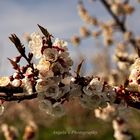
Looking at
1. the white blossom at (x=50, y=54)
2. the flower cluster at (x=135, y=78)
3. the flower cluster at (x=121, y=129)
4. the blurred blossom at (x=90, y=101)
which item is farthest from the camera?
the flower cluster at (x=121, y=129)

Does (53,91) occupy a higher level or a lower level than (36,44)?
lower

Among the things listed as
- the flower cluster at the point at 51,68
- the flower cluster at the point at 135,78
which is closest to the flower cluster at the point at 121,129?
the flower cluster at the point at 135,78

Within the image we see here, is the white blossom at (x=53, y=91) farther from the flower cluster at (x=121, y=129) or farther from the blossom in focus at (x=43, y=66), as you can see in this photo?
the flower cluster at (x=121, y=129)

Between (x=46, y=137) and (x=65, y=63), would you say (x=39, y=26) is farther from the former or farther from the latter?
(x=46, y=137)

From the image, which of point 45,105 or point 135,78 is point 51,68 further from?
point 135,78

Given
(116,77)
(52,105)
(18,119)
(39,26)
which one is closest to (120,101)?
(52,105)

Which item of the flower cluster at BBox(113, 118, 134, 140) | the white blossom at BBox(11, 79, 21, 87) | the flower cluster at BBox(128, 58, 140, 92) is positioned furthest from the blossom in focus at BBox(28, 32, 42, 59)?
the flower cluster at BBox(113, 118, 134, 140)

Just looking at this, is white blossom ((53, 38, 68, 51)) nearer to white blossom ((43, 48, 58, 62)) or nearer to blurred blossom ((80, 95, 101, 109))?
white blossom ((43, 48, 58, 62))

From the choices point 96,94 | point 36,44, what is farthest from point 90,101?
point 36,44
